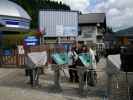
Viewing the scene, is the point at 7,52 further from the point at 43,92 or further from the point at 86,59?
the point at 43,92

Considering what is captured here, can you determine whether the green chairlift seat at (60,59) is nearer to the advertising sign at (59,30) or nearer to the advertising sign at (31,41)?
the advertising sign at (31,41)

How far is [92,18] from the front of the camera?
7706 centimetres

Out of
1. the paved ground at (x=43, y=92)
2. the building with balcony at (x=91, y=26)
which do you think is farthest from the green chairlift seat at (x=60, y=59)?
the building with balcony at (x=91, y=26)

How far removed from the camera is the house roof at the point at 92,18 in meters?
74.2

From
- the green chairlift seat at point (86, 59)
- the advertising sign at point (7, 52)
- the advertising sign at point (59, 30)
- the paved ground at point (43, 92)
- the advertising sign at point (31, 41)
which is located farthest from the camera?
the advertising sign at point (59, 30)

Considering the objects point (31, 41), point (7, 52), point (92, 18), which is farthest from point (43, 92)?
point (92, 18)

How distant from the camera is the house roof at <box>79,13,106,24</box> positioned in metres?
74.2

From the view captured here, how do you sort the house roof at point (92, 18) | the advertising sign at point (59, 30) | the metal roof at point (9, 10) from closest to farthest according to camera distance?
the metal roof at point (9, 10), the advertising sign at point (59, 30), the house roof at point (92, 18)

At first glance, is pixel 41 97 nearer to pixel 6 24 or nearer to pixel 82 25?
pixel 6 24

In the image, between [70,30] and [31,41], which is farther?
[70,30]

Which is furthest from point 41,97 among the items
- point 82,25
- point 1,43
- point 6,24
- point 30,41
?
point 82,25

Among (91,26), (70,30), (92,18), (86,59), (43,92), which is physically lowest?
(43,92)

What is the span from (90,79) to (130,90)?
2407 millimetres

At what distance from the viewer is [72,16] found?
46750 mm
